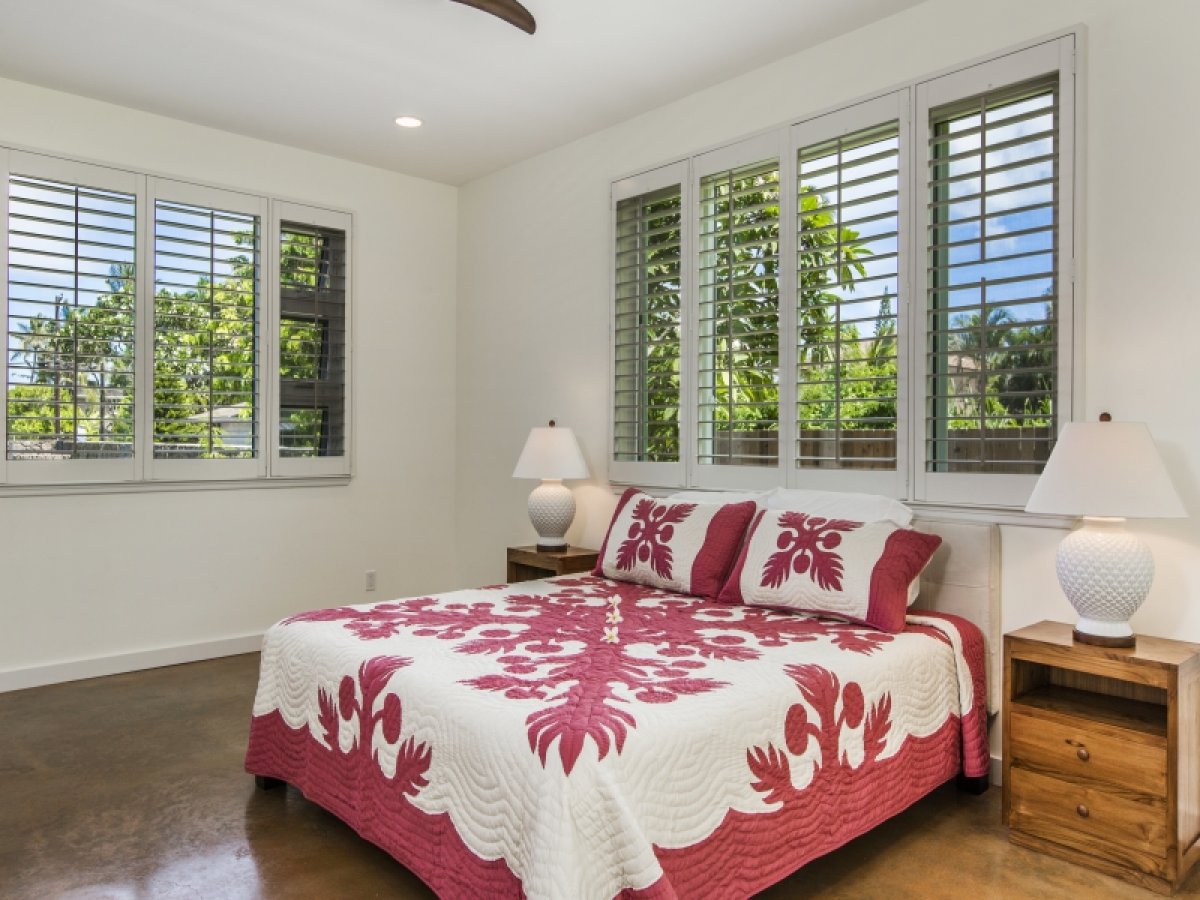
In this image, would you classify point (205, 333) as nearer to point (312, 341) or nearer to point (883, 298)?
point (312, 341)

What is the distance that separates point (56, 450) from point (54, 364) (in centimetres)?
40

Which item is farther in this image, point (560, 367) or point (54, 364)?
point (560, 367)

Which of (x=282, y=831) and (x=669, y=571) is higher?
(x=669, y=571)

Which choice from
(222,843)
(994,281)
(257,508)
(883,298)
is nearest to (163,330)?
(257,508)

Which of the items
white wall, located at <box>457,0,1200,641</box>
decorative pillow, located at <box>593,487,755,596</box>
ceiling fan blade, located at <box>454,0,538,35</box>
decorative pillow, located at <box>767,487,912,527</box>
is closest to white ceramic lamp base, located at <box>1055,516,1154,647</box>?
white wall, located at <box>457,0,1200,641</box>

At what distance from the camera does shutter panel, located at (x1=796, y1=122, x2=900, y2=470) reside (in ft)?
10.1

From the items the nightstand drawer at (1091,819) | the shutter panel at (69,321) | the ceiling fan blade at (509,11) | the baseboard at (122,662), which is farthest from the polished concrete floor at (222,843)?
the ceiling fan blade at (509,11)

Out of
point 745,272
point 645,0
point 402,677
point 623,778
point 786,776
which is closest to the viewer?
point 623,778

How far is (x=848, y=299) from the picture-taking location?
125 inches

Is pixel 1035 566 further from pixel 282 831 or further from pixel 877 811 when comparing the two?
pixel 282 831

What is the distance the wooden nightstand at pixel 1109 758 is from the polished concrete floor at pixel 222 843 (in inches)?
3.2

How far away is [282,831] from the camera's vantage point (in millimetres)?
2434

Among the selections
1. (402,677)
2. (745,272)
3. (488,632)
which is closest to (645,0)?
(745,272)

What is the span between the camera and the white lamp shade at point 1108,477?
2211 mm
